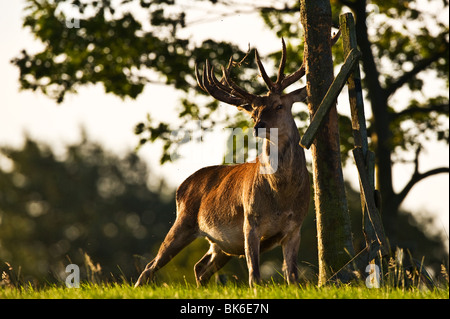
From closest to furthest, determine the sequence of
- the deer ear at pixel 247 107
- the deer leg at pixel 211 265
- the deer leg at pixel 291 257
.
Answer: the deer leg at pixel 291 257 → the deer ear at pixel 247 107 → the deer leg at pixel 211 265

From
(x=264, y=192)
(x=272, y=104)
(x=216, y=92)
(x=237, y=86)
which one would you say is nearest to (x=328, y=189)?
(x=264, y=192)

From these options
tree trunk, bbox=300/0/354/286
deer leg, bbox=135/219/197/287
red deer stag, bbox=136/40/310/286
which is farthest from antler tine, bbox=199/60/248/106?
deer leg, bbox=135/219/197/287

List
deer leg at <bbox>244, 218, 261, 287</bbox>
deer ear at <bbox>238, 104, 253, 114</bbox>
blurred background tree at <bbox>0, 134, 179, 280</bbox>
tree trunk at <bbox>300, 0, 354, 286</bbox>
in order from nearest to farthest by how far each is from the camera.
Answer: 1. deer leg at <bbox>244, 218, 261, 287</bbox>
2. deer ear at <bbox>238, 104, 253, 114</bbox>
3. tree trunk at <bbox>300, 0, 354, 286</bbox>
4. blurred background tree at <bbox>0, 134, 179, 280</bbox>

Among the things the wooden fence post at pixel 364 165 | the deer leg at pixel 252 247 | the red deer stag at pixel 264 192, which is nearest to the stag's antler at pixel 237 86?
the red deer stag at pixel 264 192

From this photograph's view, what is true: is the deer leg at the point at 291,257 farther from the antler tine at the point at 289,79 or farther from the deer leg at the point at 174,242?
the antler tine at the point at 289,79

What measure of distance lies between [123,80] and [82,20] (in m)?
1.48

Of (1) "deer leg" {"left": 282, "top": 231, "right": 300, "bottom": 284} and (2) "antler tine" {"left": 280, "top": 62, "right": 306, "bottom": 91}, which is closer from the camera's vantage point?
(1) "deer leg" {"left": 282, "top": 231, "right": 300, "bottom": 284}

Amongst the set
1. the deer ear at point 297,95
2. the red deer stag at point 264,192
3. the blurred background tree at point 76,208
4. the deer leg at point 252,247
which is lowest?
the blurred background tree at point 76,208

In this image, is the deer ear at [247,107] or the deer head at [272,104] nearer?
A: the deer head at [272,104]

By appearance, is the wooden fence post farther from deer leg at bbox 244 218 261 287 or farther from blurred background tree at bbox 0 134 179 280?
blurred background tree at bbox 0 134 179 280

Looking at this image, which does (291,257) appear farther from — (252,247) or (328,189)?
(328,189)

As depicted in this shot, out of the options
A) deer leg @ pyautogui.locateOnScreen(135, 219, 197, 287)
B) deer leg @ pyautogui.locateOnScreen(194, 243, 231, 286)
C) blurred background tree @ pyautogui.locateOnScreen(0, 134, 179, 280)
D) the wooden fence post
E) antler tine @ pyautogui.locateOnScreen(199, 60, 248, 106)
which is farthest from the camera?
blurred background tree @ pyautogui.locateOnScreen(0, 134, 179, 280)

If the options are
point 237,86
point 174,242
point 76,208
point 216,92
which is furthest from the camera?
point 76,208

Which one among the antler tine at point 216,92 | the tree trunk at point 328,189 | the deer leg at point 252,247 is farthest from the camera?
the antler tine at point 216,92
